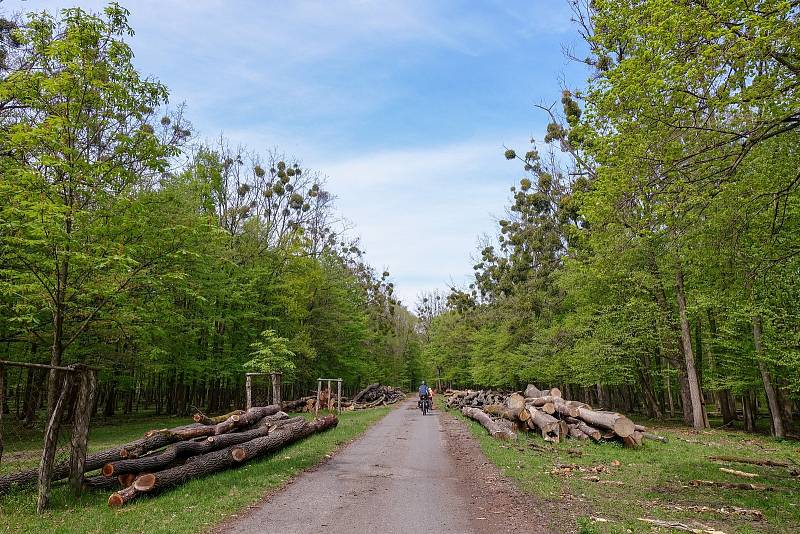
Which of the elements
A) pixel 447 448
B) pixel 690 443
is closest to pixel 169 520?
pixel 447 448

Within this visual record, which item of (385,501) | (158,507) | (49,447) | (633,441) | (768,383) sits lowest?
(633,441)

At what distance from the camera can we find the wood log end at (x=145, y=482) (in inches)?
339

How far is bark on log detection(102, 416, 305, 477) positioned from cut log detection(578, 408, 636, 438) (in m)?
11.3

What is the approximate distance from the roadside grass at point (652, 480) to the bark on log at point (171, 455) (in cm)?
701

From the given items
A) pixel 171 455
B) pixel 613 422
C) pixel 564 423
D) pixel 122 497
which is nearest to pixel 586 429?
pixel 564 423

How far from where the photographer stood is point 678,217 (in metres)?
10.4

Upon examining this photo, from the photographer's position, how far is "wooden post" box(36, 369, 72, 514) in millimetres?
7785

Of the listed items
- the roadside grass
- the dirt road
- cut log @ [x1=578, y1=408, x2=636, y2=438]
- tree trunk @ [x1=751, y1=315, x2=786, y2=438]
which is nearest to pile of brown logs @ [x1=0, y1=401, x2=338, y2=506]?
the dirt road

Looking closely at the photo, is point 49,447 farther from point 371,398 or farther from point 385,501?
point 371,398

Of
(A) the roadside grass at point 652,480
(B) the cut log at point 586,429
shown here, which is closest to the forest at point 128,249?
(A) the roadside grass at point 652,480

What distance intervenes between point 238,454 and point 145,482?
8.93 ft

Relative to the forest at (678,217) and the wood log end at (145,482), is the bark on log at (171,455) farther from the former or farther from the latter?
the forest at (678,217)

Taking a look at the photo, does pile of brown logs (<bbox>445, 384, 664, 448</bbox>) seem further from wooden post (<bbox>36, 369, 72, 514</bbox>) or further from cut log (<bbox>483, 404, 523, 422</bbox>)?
wooden post (<bbox>36, 369, 72, 514</bbox>)

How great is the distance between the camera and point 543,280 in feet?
106
